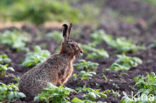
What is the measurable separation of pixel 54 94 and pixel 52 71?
Answer: 1.31 m

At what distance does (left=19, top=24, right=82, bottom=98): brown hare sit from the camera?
233 inches

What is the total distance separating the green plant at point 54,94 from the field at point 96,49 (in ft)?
0.08

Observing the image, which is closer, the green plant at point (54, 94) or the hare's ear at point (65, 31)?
the green plant at point (54, 94)

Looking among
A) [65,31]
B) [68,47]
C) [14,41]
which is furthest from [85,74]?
[14,41]

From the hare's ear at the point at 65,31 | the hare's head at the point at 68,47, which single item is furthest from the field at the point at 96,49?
the hare's ear at the point at 65,31

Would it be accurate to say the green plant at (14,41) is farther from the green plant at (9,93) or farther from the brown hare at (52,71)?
the green plant at (9,93)

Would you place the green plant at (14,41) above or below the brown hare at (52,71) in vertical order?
above

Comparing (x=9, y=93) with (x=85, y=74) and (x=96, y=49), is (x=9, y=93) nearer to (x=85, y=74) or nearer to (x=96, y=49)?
(x=85, y=74)

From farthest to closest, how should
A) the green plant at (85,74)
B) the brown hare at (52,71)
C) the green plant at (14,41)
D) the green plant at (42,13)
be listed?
the green plant at (42,13) < the green plant at (14,41) < the green plant at (85,74) < the brown hare at (52,71)

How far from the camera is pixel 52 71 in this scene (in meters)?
6.45

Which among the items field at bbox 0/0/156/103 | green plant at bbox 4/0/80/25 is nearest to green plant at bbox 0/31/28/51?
field at bbox 0/0/156/103

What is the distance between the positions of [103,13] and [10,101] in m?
16.0

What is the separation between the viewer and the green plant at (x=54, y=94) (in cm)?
524

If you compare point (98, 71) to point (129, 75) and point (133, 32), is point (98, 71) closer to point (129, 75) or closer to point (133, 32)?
point (129, 75)
